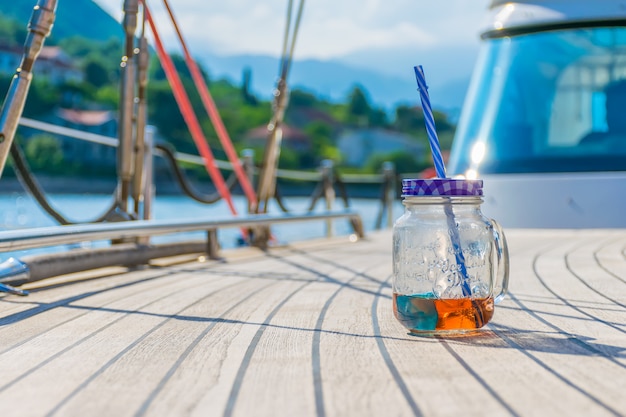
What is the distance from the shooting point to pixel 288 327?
2.10m

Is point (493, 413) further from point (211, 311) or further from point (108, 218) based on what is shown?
point (108, 218)

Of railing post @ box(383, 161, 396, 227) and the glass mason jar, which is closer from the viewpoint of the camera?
the glass mason jar

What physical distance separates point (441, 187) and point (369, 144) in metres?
96.2

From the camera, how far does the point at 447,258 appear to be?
186cm

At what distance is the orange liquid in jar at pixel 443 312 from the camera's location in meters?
1.87

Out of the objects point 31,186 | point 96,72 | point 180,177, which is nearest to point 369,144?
point 96,72

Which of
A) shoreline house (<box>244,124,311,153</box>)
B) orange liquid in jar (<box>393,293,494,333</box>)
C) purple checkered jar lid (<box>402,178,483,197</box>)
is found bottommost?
orange liquid in jar (<box>393,293,494,333</box>)

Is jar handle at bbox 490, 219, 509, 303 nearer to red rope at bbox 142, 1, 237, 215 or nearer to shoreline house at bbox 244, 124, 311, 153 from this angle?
red rope at bbox 142, 1, 237, 215

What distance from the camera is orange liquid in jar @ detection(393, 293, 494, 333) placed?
1.87m

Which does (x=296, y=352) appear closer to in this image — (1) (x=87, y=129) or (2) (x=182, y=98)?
(2) (x=182, y=98)

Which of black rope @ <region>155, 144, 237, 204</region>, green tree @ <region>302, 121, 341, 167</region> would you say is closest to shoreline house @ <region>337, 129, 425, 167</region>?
green tree @ <region>302, 121, 341, 167</region>

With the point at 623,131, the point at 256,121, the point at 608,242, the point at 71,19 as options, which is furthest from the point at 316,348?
the point at 71,19

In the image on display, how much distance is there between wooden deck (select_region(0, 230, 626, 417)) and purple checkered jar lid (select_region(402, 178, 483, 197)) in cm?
32

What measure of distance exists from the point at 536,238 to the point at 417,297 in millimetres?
3724
